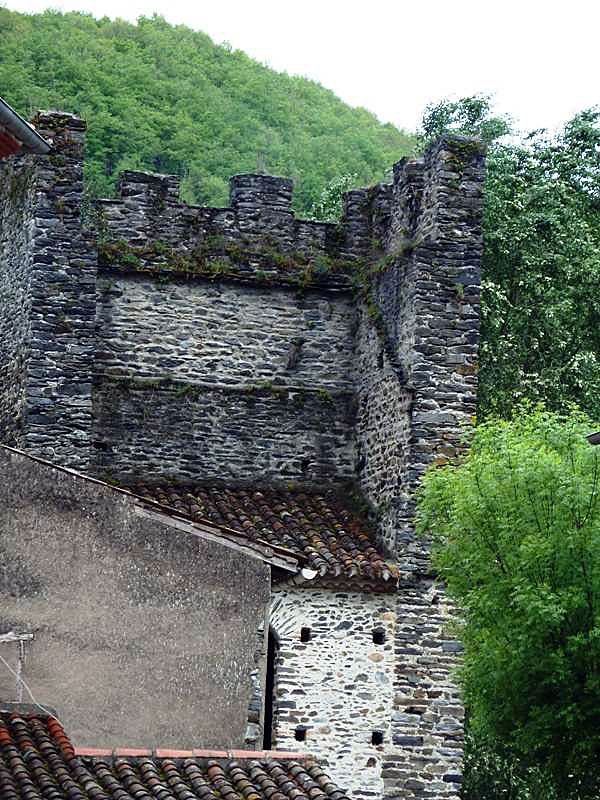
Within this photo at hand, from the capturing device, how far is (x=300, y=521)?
21.7 m

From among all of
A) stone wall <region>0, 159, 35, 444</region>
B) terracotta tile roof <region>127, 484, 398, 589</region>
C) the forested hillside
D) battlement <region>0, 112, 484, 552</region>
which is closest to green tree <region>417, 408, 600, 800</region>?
terracotta tile roof <region>127, 484, 398, 589</region>

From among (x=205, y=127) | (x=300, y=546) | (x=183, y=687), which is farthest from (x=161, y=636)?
(x=205, y=127)

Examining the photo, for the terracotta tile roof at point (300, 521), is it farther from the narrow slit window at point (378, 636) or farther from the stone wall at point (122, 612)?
the stone wall at point (122, 612)

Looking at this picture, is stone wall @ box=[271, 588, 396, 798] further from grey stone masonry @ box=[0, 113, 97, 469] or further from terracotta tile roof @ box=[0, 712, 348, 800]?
terracotta tile roof @ box=[0, 712, 348, 800]

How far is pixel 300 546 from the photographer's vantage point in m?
20.9

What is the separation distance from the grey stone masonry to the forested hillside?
10.6 meters

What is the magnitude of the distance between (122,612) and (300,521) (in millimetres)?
4258

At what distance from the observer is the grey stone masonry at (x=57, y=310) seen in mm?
21625

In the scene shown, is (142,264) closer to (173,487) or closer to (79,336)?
(79,336)

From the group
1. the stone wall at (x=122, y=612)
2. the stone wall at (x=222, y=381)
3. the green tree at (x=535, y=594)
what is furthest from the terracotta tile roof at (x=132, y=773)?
the stone wall at (x=222, y=381)

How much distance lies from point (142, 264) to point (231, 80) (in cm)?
2123

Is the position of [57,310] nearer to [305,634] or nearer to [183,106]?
[305,634]

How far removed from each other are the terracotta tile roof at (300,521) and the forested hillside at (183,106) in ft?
38.3

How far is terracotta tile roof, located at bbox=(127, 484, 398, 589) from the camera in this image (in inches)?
814
